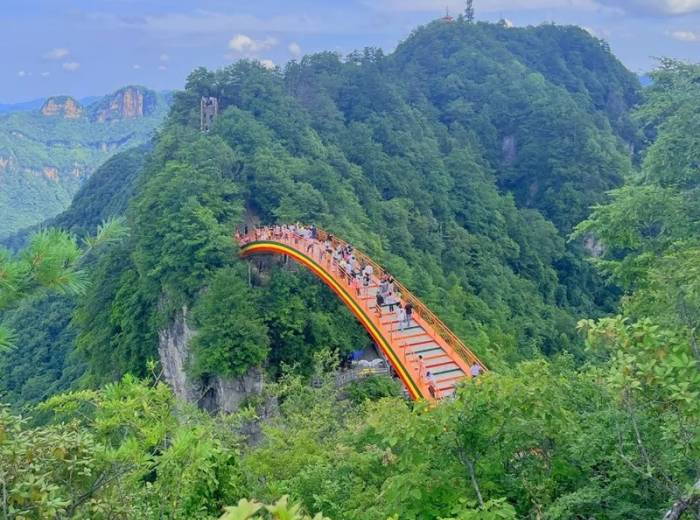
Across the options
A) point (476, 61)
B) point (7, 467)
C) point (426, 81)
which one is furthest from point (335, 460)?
point (476, 61)

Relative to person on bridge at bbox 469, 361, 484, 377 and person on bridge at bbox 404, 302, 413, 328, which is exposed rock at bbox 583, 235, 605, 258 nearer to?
person on bridge at bbox 404, 302, 413, 328

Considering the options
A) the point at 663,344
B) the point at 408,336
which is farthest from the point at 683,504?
the point at 408,336

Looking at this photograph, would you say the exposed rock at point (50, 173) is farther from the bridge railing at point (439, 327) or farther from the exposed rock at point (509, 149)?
the bridge railing at point (439, 327)

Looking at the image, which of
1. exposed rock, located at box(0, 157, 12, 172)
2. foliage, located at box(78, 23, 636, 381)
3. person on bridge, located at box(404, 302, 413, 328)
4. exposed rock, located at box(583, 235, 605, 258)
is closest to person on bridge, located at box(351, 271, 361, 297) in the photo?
person on bridge, located at box(404, 302, 413, 328)

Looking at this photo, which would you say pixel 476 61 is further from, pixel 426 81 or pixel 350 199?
pixel 350 199

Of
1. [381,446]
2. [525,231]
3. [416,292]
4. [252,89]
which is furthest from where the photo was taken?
[525,231]

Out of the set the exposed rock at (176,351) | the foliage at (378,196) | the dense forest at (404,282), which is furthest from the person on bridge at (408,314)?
the exposed rock at (176,351)
